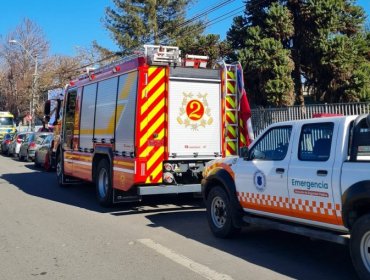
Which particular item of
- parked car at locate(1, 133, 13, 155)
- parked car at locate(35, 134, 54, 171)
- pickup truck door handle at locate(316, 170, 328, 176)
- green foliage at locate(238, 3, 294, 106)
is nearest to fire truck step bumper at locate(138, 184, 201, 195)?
pickup truck door handle at locate(316, 170, 328, 176)

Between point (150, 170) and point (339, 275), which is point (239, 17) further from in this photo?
point (339, 275)

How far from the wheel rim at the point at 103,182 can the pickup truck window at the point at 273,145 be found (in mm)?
4827

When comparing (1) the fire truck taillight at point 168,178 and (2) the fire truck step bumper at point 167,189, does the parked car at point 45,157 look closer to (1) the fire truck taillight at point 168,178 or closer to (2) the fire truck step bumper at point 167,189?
(1) the fire truck taillight at point 168,178

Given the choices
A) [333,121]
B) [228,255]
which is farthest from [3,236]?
[333,121]

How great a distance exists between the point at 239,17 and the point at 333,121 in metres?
20.4

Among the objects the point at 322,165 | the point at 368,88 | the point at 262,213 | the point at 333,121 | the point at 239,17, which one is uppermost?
the point at 239,17

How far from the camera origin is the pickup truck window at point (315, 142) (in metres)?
5.68

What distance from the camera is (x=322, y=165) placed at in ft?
18.4

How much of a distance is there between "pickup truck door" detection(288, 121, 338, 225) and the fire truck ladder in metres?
4.36

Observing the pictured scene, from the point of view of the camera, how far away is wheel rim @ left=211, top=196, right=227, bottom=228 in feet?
24.6

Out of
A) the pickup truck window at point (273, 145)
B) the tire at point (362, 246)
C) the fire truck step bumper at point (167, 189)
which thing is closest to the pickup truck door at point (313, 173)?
the pickup truck window at point (273, 145)

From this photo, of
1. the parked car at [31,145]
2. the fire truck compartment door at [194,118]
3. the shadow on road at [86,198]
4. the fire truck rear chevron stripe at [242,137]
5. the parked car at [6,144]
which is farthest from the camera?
the parked car at [6,144]

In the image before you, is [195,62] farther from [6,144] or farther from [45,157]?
[6,144]

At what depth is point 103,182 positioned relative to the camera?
435 inches
